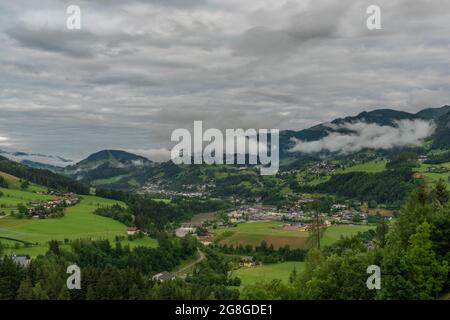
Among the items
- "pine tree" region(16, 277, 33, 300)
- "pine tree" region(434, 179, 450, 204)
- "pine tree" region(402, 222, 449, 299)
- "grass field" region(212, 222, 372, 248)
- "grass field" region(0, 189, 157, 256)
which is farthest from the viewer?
"grass field" region(212, 222, 372, 248)

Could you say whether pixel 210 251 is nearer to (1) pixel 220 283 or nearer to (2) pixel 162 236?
(2) pixel 162 236

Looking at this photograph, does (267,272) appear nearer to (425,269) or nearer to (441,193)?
(441,193)

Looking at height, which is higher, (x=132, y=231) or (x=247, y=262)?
(x=132, y=231)

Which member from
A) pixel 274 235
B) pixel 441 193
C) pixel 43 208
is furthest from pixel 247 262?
pixel 441 193

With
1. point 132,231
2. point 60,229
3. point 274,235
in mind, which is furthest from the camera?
point 274,235

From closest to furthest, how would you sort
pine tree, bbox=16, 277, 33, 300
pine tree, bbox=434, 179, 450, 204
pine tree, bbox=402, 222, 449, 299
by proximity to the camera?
1. pine tree, bbox=402, 222, 449, 299
2. pine tree, bbox=16, 277, 33, 300
3. pine tree, bbox=434, 179, 450, 204

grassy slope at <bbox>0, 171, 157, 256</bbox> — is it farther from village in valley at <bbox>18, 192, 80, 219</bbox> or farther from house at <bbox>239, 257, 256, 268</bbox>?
house at <bbox>239, 257, 256, 268</bbox>

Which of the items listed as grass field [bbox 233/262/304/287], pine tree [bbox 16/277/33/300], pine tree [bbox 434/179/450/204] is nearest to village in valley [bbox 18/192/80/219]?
grass field [bbox 233/262/304/287]
